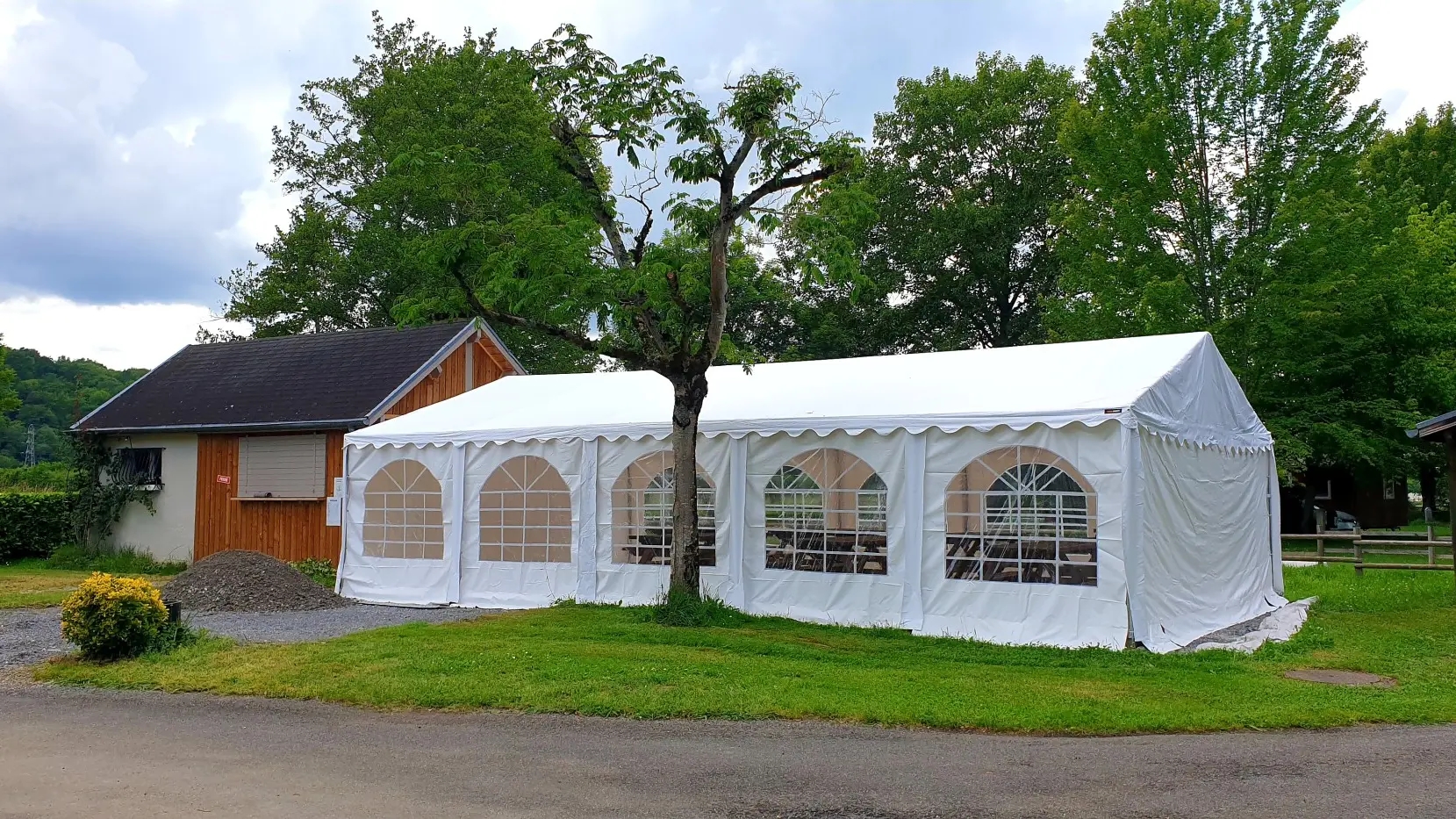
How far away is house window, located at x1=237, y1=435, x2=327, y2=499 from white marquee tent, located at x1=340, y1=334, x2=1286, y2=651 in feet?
11.9

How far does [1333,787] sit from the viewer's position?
5.14m

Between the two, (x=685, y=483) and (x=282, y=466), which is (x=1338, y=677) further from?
(x=282, y=466)

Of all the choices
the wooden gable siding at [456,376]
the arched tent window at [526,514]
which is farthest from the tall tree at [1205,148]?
the arched tent window at [526,514]

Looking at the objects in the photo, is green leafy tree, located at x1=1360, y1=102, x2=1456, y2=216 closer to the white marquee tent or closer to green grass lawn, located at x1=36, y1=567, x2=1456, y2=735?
the white marquee tent

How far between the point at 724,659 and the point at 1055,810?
3914 millimetres

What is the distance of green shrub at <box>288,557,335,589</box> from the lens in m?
15.8

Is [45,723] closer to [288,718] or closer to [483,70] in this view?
[288,718]

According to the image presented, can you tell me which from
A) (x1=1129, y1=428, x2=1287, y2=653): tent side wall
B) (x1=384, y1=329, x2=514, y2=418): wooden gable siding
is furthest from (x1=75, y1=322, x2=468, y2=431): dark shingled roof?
(x1=1129, y1=428, x2=1287, y2=653): tent side wall

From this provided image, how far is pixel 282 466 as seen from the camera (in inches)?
695

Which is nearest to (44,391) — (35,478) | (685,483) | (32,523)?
(35,478)

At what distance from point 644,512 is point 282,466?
328 inches

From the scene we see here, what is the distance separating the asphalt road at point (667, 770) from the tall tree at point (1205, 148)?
56.7ft

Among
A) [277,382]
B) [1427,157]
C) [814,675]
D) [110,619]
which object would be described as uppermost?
[1427,157]

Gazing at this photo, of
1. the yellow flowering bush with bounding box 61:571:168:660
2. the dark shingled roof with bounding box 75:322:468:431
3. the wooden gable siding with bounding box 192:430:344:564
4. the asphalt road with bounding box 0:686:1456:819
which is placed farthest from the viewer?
the dark shingled roof with bounding box 75:322:468:431
